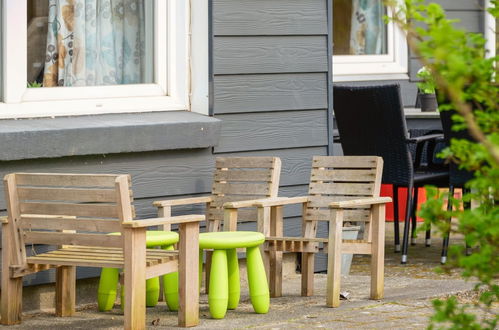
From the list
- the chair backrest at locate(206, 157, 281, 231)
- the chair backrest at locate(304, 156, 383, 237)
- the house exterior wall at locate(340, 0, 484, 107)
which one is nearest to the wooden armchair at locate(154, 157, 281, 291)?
the chair backrest at locate(206, 157, 281, 231)

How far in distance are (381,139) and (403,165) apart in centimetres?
21

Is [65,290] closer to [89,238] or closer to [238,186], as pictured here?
[89,238]

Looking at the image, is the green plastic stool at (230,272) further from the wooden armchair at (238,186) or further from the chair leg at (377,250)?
the chair leg at (377,250)

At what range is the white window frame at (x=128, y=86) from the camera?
5508 millimetres

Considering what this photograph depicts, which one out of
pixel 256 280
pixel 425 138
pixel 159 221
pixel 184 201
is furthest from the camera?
pixel 425 138

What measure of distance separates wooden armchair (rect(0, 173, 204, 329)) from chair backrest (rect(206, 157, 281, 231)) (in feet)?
3.18

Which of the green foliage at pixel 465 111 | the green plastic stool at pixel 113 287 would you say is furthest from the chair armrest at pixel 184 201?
the green foliage at pixel 465 111

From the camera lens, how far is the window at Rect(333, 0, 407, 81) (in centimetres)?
930

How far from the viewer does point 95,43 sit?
19.8 feet

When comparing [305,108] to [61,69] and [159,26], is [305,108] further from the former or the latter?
[61,69]

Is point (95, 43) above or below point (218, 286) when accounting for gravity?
above

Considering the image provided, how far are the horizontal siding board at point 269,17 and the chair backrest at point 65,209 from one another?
5.14 feet

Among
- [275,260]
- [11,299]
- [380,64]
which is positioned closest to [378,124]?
[275,260]

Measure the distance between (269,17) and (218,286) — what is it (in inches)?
74.4
